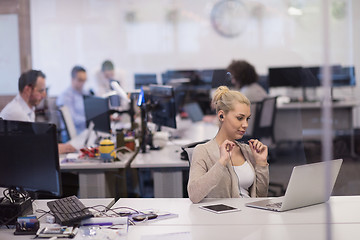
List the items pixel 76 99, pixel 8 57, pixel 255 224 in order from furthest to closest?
pixel 76 99, pixel 8 57, pixel 255 224

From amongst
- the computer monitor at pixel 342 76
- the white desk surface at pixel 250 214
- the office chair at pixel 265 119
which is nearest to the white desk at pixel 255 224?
the white desk surface at pixel 250 214

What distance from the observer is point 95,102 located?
4.41 meters

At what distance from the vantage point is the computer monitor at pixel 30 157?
6.93 ft

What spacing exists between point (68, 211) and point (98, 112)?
7.27 ft

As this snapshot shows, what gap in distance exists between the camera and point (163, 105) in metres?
4.00

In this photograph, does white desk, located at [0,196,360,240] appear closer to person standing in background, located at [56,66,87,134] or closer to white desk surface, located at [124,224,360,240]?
white desk surface, located at [124,224,360,240]

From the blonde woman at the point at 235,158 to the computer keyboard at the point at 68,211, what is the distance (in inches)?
23.3

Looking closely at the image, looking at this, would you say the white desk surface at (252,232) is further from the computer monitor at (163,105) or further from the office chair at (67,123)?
the office chair at (67,123)

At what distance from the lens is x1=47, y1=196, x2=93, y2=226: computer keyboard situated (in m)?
2.10

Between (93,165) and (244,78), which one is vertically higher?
(244,78)

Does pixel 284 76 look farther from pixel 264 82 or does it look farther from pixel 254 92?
pixel 254 92

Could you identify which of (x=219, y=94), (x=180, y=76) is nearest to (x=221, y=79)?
(x=219, y=94)

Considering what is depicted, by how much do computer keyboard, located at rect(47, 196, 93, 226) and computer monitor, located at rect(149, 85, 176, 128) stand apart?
66.5 inches

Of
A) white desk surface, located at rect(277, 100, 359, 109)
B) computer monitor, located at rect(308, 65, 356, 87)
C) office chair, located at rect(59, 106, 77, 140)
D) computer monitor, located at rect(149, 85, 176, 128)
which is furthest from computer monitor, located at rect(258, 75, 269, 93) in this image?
computer monitor, located at rect(149, 85, 176, 128)
